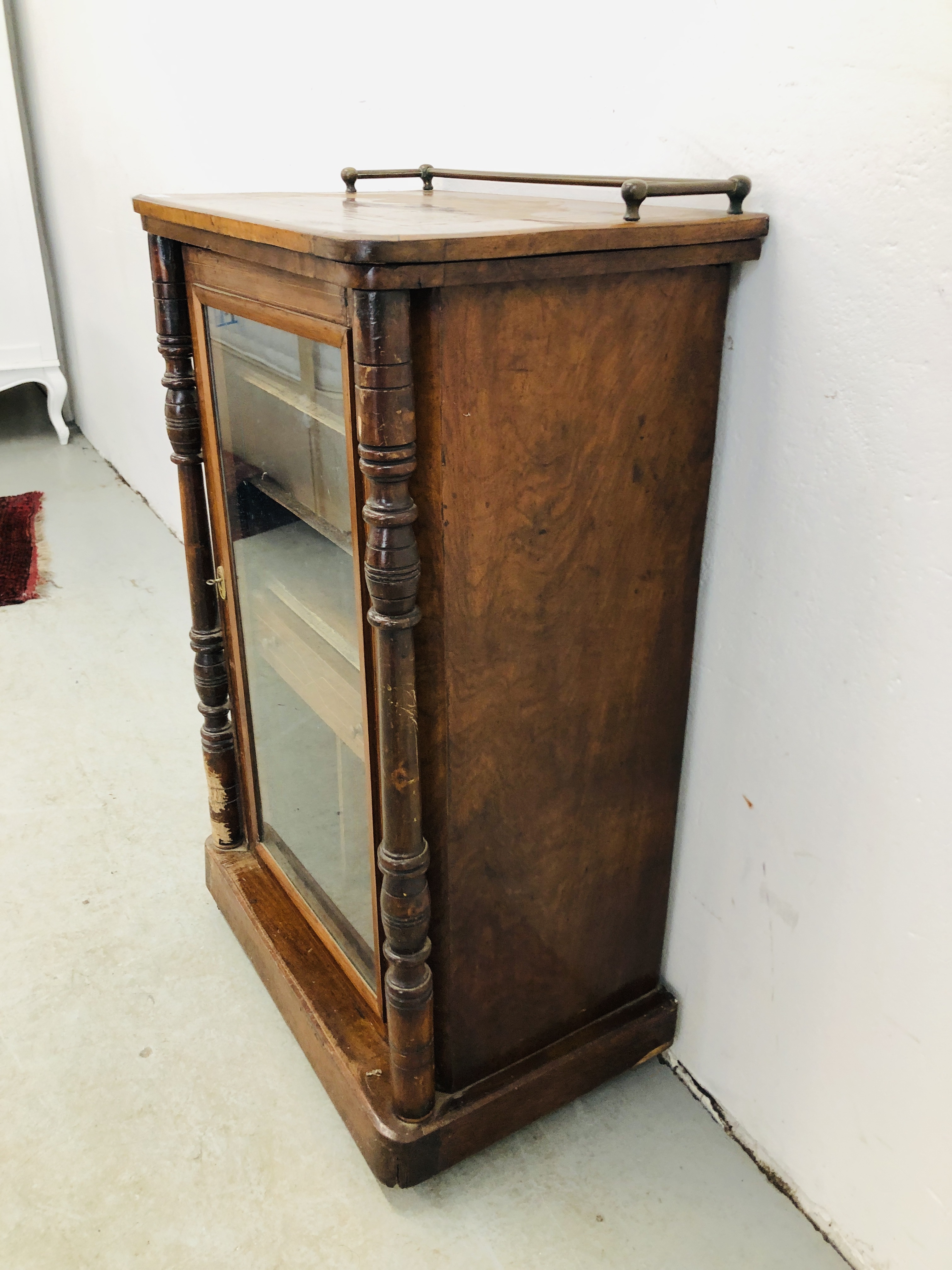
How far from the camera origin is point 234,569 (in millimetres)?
1625

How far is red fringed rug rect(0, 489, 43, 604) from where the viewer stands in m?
3.21

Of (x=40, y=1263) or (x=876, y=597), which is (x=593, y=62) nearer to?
(x=876, y=597)

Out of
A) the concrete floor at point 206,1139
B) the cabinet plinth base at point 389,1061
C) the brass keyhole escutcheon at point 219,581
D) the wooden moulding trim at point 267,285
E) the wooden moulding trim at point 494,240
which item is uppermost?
the wooden moulding trim at point 494,240

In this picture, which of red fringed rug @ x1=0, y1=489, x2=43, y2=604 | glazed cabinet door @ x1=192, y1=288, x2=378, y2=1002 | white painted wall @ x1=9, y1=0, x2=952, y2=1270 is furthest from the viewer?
red fringed rug @ x1=0, y1=489, x2=43, y2=604

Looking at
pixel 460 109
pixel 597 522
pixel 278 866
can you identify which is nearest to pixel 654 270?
pixel 597 522

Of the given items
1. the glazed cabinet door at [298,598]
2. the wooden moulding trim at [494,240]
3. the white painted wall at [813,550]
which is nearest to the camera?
the wooden moulding trim at [494,240]

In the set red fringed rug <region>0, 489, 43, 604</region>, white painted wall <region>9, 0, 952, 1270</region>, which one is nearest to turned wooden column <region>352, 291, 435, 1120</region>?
white painted wall <region>9, 0, 952, 1270</region>

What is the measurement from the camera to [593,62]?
4.44 ft

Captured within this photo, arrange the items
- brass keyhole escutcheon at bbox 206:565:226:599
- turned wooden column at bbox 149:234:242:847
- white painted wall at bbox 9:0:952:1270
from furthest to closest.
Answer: brass keyhole escutcheon at bbox 206:565:226:599
turned wooden column at bbox 149:234:242:847
white painted wall at bbox 9:0:952:1270

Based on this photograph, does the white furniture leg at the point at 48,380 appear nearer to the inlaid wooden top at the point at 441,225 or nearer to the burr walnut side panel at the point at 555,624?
the inlaid wooden top at the point at 441,225

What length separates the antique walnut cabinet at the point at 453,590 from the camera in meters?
1.03

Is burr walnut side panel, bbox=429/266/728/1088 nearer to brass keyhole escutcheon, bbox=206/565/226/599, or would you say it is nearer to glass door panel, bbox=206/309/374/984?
glass door panel, bbox=206/309/374/984

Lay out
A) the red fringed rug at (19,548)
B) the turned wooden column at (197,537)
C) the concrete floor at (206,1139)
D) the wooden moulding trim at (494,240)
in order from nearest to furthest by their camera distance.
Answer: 1. the wooden moulding trim at (494,240)
2. the concrete floor at (206,1139)
3. the turned wooden column at (197,537)
4. the red fringed rug at (19,548)

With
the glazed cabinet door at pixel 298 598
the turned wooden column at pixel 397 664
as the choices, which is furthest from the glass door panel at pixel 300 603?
the turned wooden column at pixel 397 664
